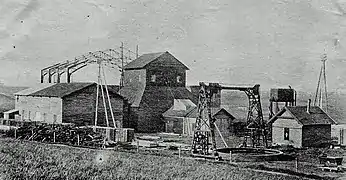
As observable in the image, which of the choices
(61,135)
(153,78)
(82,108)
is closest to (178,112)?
(153,78)

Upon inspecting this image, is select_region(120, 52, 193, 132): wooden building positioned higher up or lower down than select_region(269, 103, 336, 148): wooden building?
higher up

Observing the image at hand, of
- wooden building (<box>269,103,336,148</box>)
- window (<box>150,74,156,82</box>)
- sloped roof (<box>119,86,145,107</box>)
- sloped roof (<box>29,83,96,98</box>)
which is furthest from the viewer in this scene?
window (<box>150,74,156,82</box>)

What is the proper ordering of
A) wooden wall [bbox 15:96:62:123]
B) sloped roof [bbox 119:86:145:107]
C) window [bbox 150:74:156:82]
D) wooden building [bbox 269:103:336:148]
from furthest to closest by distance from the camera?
window [bbox 150:74:156:82] → sloped roof [bbox 119:86:145:107] → wooden wall [bbox 15:96:62:123] → wooden building [bbox 269:103:336:148]

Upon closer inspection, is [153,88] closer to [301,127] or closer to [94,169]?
[301,127]

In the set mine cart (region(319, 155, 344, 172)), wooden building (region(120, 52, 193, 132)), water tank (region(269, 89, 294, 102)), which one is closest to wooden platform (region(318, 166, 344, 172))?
mine cart (region(319, 155, 344, 172))

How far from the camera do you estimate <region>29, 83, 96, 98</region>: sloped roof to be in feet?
141

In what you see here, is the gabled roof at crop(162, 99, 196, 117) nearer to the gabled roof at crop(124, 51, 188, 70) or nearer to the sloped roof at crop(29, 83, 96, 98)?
the gabled roof at crop(124, 51, 188, 70)

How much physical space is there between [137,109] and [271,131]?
1519cm

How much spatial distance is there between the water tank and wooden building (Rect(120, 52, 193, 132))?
12755mm

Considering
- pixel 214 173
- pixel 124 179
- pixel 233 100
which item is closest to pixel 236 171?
pixel 214 173

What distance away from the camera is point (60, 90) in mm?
→ 44375

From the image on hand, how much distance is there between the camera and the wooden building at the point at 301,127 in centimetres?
3538

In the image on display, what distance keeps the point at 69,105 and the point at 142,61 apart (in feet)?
45.8

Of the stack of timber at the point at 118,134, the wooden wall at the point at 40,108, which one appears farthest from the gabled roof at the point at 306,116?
the wooden wall at the point at 40,108
